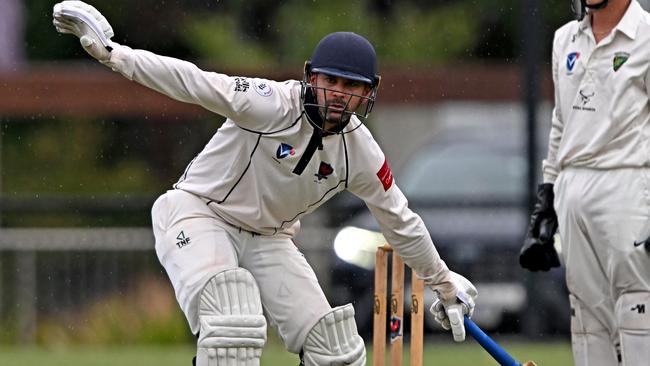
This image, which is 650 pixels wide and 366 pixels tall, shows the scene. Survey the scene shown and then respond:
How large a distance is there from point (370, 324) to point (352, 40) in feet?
13.2

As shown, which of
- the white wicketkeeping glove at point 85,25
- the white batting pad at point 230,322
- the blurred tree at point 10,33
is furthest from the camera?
the blurred tree at point 10,33

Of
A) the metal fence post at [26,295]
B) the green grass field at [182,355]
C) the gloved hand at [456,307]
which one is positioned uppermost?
the gloved hand at [456,307]

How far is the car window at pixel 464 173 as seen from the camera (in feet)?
31.7

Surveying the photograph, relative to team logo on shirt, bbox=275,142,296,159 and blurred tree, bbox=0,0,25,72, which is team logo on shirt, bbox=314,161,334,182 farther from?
blurred tree, bbox=0,0,25,72

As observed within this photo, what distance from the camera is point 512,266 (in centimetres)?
918

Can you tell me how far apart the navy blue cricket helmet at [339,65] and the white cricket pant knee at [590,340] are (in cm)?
110

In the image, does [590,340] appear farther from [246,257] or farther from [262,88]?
[262,88]

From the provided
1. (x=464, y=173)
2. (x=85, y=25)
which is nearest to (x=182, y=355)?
(x=464, y=173)

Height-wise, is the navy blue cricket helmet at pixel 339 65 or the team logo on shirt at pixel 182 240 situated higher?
the navy blue cricket helmet at pixel 339 65

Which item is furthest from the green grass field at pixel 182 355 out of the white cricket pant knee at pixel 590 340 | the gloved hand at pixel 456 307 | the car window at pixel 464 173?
the gloved hand at pixel 456 307

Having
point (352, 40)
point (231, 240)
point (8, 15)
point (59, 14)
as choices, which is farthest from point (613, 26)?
point (8, 15)

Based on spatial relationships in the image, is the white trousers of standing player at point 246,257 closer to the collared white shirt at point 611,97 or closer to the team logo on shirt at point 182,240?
the team logo on shirt at point 182,240

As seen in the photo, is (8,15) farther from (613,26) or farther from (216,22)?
(613,26)

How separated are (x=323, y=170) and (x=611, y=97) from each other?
1004 mm
